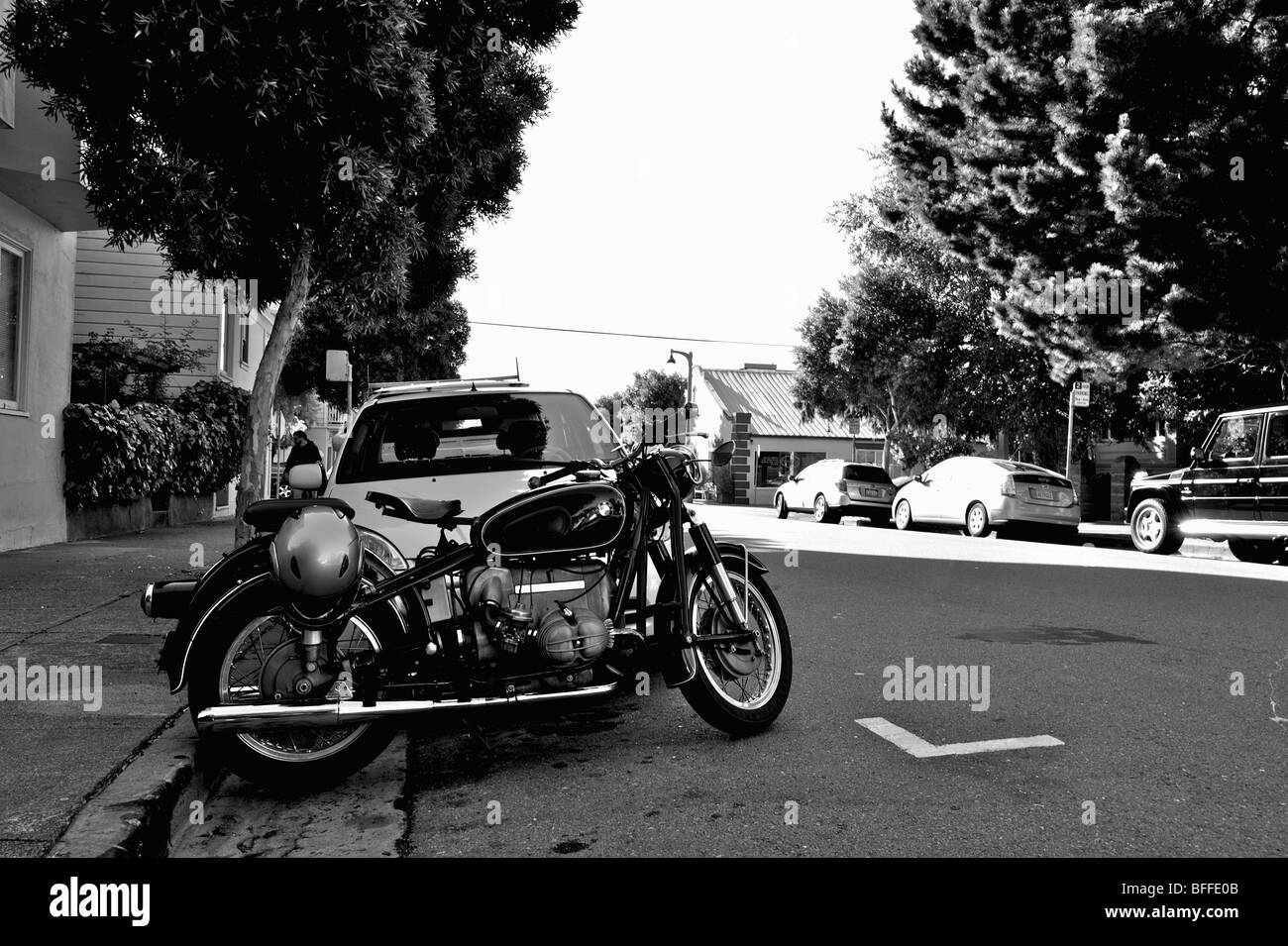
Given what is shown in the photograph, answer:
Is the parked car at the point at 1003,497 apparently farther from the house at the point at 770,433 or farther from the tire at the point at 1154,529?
the house at the point at 770,433

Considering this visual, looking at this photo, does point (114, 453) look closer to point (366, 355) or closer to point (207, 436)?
point (207, 436)

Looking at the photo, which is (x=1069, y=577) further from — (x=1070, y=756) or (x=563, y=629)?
(x=563, y=629)

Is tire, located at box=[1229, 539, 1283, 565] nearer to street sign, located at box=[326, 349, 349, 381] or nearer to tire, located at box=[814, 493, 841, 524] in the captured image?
tire, located at box=[814, 493, 841, 524]

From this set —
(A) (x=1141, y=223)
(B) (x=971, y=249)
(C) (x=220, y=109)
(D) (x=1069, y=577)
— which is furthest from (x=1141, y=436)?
(C) (x=220, y=109)

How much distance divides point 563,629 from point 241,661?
118cm

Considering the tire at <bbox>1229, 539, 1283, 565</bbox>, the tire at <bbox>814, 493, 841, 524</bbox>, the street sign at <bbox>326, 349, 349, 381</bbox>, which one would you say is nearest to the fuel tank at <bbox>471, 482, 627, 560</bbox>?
the tire at <bbox>1229, 539, 1283, 565</bbox>

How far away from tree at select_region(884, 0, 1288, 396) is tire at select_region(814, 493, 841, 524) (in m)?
7.00

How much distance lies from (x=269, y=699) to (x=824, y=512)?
2302cm

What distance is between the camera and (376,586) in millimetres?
4156

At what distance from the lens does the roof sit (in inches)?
2164

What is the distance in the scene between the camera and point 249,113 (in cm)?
795

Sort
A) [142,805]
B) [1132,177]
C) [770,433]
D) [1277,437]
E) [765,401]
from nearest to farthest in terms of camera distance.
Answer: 1. [142,805]
2. [1277,437]
3. [1132,177]
4. [770,433]
5. [765,401]

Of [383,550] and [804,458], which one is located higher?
[804,458]

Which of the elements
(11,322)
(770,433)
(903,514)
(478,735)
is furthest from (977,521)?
(770,433)
